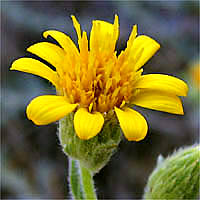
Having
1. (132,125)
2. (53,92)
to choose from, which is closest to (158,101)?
(132,125)

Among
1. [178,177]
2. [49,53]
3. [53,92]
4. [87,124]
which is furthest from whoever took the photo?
[53,92]

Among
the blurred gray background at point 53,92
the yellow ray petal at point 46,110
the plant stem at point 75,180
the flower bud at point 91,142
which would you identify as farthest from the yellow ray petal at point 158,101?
the blurred gray background at point 53,92

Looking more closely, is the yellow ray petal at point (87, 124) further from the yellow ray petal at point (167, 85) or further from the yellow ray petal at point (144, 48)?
the yellow ray petal at point (144, 48)

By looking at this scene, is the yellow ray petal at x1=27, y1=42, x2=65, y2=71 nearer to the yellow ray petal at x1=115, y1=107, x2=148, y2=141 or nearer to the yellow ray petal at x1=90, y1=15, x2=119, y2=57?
the yellow ray petal at x1=90, y1=15, x2=119, y2=57

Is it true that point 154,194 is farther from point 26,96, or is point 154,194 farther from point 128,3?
point 128,3

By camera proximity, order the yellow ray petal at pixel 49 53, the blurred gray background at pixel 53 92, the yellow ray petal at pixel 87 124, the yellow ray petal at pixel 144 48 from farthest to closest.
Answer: the blurred gray background at pixel 53 92 < the yellow ray petal at pixel 144 48 < the yellow ray petal at pixel 49 53 < the yellow ray petal at pixel 87 124

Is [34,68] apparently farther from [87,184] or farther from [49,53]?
[87,184]
